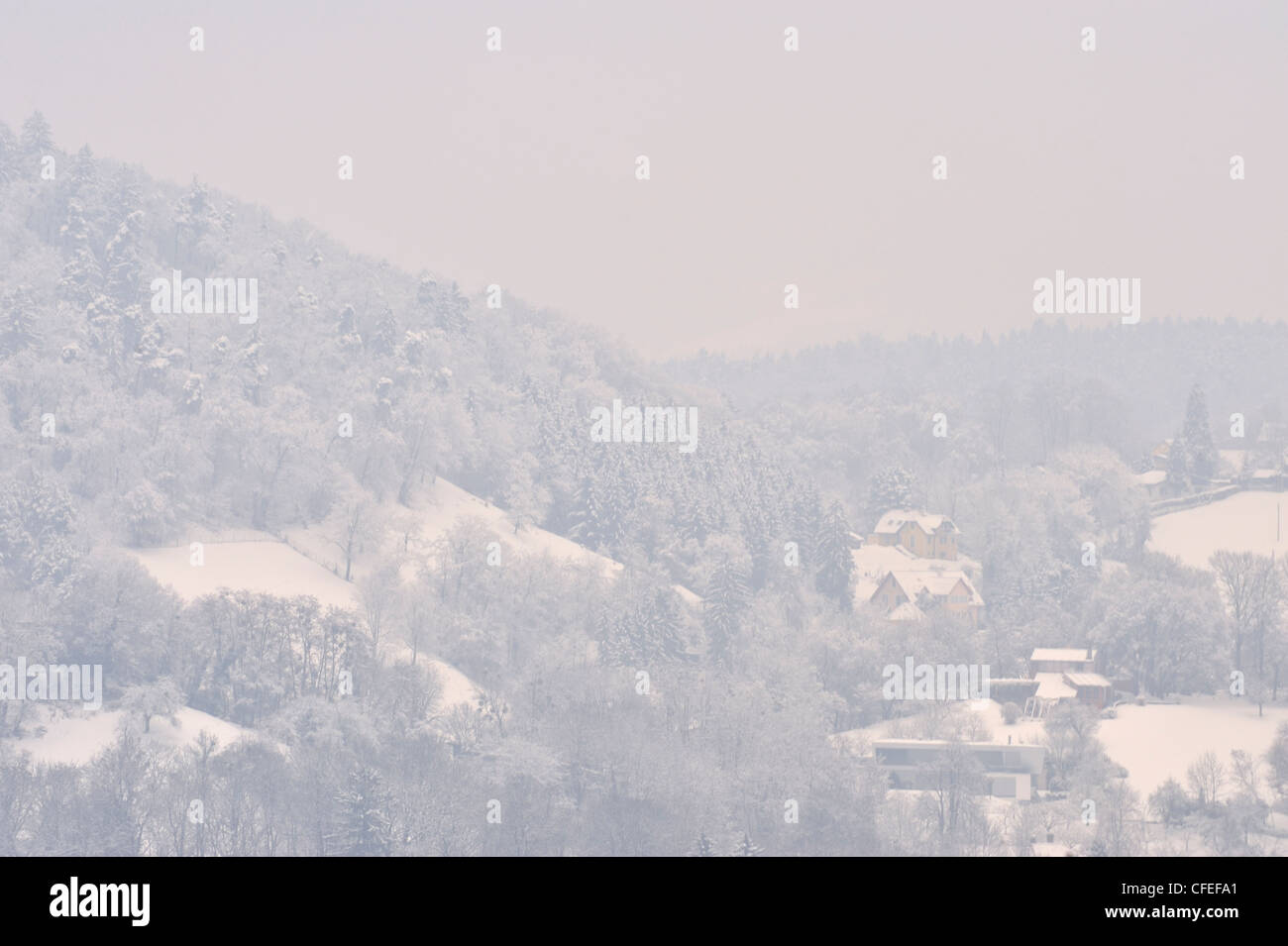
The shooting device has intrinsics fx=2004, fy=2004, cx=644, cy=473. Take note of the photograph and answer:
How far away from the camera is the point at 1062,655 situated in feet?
368

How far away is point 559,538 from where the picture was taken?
13112cm

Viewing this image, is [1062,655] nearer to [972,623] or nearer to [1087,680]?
[1087,680]

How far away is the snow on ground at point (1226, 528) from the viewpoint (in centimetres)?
14125

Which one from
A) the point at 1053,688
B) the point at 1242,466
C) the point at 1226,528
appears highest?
the point at 1242,466

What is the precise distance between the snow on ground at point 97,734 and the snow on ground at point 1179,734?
133ft

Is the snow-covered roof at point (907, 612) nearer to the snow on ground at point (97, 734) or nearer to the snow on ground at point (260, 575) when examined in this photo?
the snow on ground at point (260, 575)

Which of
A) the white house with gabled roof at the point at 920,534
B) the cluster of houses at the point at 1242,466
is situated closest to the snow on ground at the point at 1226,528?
the cluster of houses at the point at 1242,466

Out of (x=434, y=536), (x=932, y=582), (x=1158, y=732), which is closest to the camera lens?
(x=1158, y=732)

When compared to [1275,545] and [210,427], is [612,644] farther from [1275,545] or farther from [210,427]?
[1275,545]

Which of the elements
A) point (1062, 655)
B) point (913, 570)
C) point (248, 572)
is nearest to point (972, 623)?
point (913, 570)

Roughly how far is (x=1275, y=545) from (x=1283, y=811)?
58.2 m

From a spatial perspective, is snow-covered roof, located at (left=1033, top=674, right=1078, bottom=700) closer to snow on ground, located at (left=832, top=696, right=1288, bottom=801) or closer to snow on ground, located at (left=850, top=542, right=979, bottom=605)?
snow on ground, located at (left=832, top=696, right=1288, bottom=801)

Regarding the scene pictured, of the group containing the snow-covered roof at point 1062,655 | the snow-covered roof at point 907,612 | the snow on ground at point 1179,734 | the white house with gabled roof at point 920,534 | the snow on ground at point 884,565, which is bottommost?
the snow on ground at point 1179,734

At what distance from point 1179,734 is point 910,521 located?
165 feet
